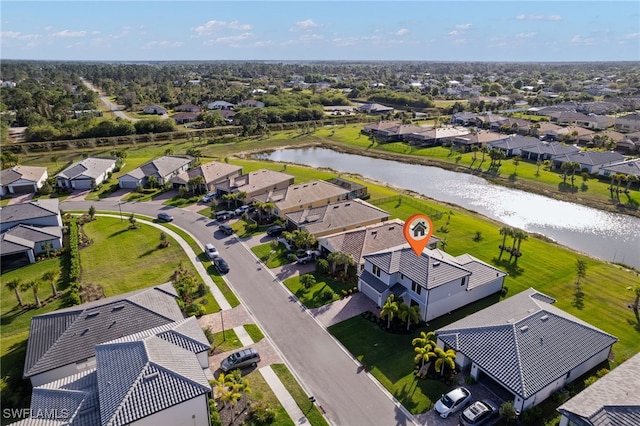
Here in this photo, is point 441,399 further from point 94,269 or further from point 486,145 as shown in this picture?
point 486,145

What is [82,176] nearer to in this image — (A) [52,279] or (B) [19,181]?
(B) [19,181]

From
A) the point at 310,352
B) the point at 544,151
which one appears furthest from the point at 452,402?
the point at 544,151

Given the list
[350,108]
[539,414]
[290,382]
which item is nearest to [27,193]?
[290,382]

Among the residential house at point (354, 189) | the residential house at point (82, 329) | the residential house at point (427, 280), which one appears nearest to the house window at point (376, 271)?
the residential house at point (427, 280)

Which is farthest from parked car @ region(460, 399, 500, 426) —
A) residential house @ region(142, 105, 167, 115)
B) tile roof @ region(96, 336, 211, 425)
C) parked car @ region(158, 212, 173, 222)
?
residential house @ region(142, 105, 167, 115)

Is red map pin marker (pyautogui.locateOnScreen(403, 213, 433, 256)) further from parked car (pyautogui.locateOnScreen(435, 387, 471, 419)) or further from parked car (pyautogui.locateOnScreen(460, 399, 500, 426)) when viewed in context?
parked car (pyautogui.locateOnScreen(460, 399, 500, 426))
